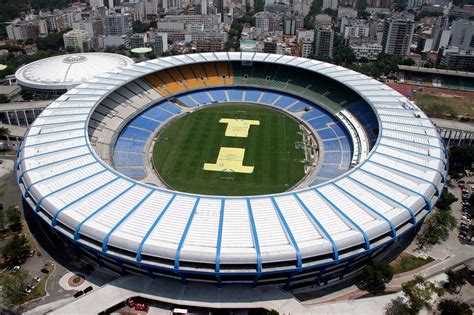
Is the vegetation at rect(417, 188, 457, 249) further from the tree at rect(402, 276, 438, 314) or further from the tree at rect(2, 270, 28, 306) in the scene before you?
the tree at rect(2, 270, 28, 306)

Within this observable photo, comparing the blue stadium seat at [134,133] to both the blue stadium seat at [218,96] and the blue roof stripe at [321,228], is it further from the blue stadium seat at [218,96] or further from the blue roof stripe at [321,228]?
the blue roof stripe at [321,228]

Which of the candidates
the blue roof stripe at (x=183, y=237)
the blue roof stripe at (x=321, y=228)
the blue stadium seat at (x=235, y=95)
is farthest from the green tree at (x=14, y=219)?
the blue stadium seat at (x=235, y=95)

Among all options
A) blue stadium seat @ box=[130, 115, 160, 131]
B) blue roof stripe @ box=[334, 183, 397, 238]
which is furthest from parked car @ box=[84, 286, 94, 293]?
blue stadium seat @ box=[130, 115, 160, 131]

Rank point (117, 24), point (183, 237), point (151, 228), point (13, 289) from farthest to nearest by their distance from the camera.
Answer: point (117, 24)
point (13, 289)
point (151, 228)
point (183, 237)

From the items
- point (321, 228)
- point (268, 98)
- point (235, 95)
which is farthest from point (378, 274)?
point (235, 95)

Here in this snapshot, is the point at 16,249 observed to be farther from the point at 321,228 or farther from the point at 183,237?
the point at 321,228

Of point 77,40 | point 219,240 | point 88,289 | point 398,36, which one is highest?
point 398,36
